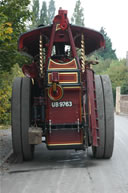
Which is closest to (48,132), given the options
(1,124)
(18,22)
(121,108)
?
(18,22)

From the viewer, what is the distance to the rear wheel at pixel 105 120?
839 cm

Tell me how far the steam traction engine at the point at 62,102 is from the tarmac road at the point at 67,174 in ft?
1.36

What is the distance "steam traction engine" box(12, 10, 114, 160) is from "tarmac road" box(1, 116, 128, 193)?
0.41 metres

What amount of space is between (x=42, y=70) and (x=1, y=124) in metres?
11.7

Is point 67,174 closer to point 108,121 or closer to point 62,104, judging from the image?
point 62,104

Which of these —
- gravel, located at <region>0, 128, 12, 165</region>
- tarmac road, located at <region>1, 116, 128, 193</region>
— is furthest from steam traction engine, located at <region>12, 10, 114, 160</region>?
gravel, located at <region>0, 128, 12, 165</region>

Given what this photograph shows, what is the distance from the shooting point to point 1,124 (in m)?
19.4

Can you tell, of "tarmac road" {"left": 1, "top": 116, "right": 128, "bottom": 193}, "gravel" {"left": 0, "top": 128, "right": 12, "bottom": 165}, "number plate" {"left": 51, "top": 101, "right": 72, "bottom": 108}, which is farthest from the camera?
"gravel" {"left": 0, "top": 128, "right": 12, "bottom": 165}

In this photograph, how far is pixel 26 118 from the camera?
8.42 m

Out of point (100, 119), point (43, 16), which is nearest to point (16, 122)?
point (100, 119)

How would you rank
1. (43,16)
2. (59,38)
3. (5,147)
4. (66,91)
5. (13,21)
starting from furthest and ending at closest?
(43,16)
(13,21)
(5,147)
(59,38)
(66,91)

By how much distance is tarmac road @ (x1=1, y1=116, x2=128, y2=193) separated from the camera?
6.14m

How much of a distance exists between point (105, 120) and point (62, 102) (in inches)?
43.2

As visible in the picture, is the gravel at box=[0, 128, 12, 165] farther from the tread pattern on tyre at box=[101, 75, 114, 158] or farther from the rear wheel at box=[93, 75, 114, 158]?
the tread pattern on tyre at box=[101, 75, 114, 158]
